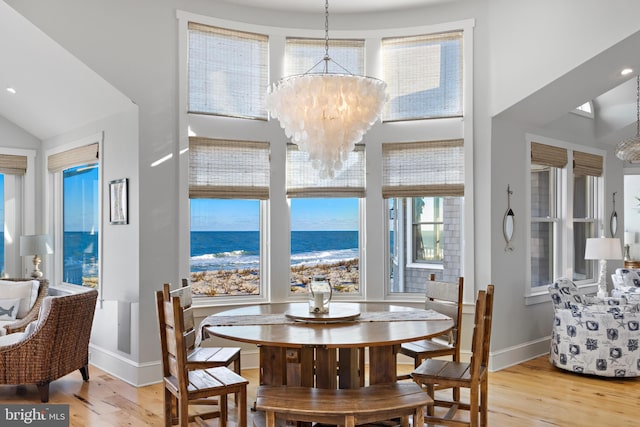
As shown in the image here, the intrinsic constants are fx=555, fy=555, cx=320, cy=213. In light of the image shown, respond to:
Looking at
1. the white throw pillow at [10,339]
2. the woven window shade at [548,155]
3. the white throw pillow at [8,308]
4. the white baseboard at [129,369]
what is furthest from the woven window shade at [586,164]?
the white throw pillow at [8,308]

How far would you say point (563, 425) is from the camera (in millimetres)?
3713

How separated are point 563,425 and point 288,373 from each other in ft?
6.18

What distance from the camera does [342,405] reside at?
2688 mm

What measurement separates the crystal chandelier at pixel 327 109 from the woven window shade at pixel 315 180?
145 cm

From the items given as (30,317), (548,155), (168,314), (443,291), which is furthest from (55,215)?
(548,155)

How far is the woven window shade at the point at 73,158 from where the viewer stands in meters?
5.24

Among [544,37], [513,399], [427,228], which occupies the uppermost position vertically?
[544,37]

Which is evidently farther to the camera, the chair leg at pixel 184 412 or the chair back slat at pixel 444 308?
the chair back slat at pixel 444 308

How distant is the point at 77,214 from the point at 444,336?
3964 mm

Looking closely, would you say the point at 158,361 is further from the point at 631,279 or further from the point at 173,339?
the point at 631,279

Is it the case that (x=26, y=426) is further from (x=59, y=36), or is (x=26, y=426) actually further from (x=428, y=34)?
(x=428, y=34)

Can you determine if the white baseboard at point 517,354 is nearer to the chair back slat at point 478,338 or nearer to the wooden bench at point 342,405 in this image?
the chair back slat at point 478,338

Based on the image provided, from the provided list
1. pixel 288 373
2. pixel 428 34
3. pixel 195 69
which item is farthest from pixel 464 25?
pixel 288 373

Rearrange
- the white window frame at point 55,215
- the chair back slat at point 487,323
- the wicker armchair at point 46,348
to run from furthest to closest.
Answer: the white window frame at point 55,215
the wicker armchair at point 46,348
the chair back slat at point 487,323
